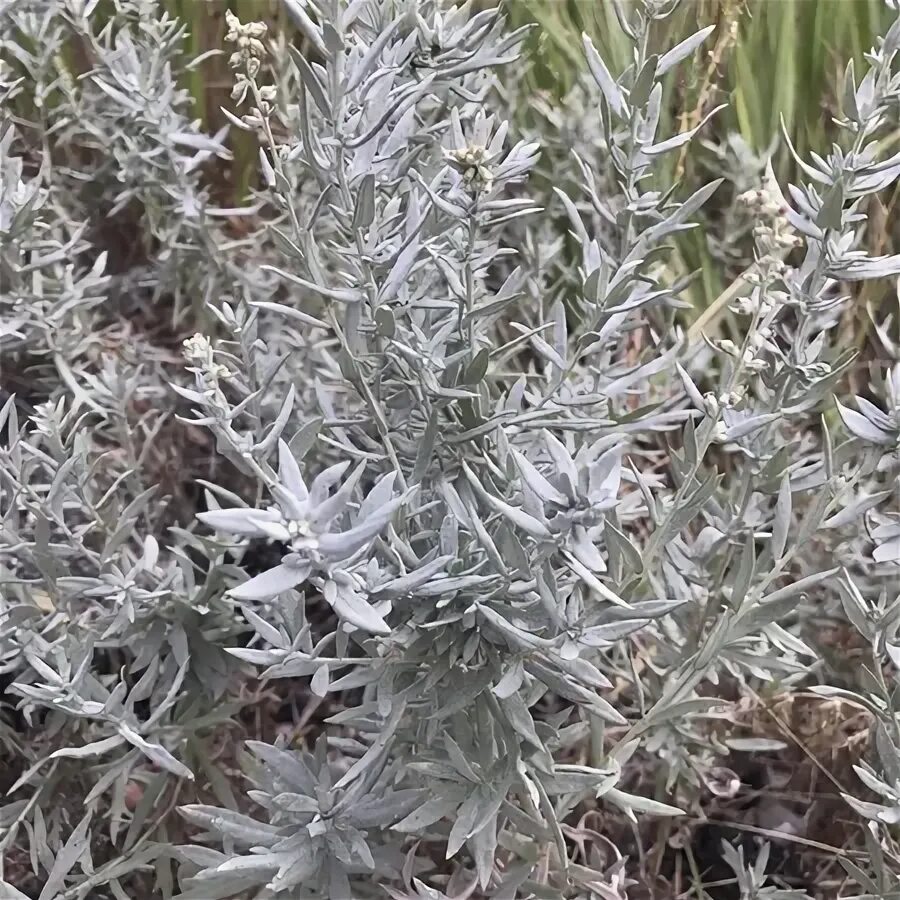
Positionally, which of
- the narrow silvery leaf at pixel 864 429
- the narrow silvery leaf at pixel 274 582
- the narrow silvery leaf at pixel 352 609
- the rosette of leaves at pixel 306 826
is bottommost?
the rosette of leaves at pixel 306 826

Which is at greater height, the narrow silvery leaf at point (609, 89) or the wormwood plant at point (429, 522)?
the narrow silvery leaf at point (609, 89)

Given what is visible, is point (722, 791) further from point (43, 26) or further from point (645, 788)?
point (43, 26)

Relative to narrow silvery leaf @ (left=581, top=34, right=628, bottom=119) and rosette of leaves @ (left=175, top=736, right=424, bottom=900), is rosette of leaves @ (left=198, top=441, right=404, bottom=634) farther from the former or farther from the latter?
narrow silvery leaf @ (left=581, top=34, right=628, bottom=119)

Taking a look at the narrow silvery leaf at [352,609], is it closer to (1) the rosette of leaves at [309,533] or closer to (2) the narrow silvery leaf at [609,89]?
(1) the rosette of leaves at [309,533]

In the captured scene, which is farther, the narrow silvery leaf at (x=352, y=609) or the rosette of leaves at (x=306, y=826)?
the rosette of leaves at (x=306, y=826)

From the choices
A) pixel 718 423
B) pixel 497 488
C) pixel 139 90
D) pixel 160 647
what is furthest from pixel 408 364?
pixel 139 90

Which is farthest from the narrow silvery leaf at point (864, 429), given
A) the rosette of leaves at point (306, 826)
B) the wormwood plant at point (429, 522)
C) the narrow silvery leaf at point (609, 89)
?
the rosette of leaves at point (306, 826)

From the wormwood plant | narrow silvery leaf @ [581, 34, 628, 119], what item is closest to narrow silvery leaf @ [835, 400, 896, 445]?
the wormwood plant

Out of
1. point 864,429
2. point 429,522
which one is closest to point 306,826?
point 429,522

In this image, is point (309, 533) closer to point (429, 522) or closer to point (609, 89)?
point (429, 522)
